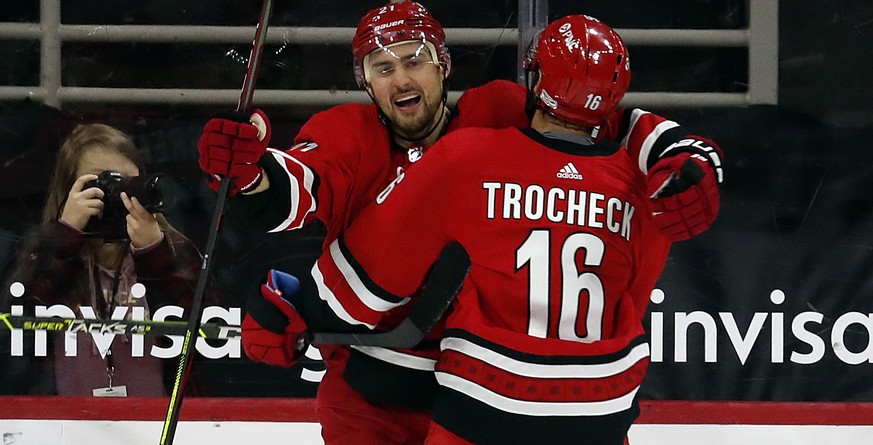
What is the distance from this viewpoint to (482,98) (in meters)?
1.78

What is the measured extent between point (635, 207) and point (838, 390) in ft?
4.31

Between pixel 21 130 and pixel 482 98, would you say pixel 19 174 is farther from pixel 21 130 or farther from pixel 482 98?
pixel 482 98

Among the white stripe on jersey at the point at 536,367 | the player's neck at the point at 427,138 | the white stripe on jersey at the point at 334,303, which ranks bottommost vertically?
the white stripe on jersey at the point at 536,367

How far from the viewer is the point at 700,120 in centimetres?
249

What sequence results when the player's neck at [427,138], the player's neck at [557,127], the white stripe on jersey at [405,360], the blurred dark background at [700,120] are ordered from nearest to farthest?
the player's neck at [557,127], the white stripe on jersey at [405,360], the player's neck at [427,138], the blurred dark background at [700,120]

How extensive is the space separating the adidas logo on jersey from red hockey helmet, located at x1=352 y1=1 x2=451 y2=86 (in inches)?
17.2

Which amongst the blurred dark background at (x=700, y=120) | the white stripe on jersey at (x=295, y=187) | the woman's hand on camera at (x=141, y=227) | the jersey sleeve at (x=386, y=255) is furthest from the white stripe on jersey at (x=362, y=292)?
the woman's hand on camera at (x=141, y=227)

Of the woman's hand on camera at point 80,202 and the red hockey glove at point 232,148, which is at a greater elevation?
the red hockey glove at point 232,148

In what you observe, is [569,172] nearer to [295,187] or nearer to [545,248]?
[545,248]

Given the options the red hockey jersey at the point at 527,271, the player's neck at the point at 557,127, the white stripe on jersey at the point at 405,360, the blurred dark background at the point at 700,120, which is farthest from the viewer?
the blurred dark background at the point at 700,120

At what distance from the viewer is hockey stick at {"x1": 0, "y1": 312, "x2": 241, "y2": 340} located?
188 centimetres

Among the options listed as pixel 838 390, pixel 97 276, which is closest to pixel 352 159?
pixel 97 276

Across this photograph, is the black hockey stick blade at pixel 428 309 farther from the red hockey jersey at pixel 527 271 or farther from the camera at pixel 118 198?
the camera at pixel 118 198

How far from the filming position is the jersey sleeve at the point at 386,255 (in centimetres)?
149
